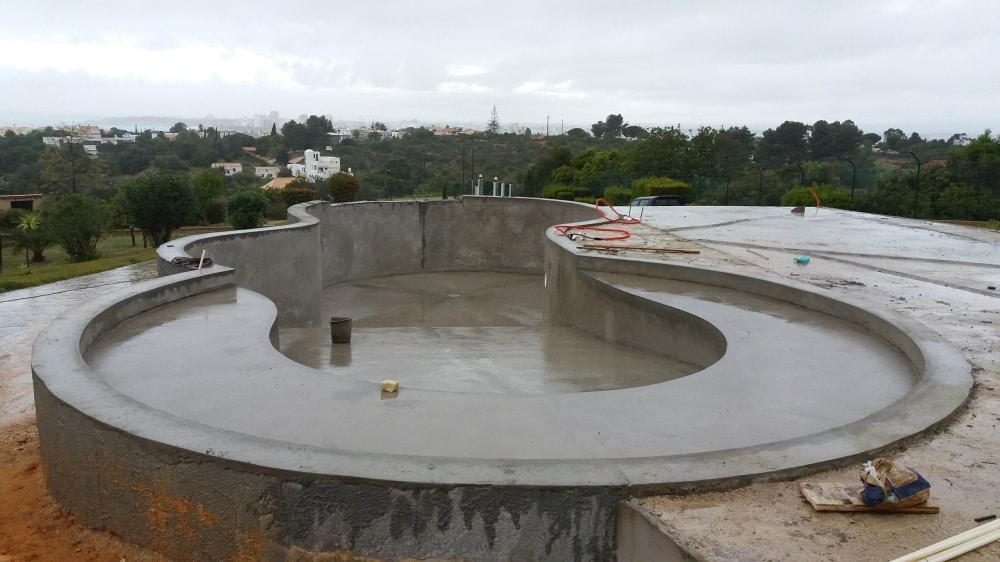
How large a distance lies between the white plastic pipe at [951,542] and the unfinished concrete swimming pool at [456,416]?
2.33ft

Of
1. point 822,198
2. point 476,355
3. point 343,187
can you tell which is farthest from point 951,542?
point 343,187

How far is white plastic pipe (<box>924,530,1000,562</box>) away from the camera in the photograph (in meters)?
2.66

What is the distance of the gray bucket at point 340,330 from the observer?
9.59 metres

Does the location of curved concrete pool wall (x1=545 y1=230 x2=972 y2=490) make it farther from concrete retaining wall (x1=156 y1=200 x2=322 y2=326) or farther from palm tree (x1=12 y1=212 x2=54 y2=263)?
palm tree (x1=12 y1=212 x2=54 y2=263)

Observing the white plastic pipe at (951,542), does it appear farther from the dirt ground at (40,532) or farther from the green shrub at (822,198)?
the green shrub at (822,198)

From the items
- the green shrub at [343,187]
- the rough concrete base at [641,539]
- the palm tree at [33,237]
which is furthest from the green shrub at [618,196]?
the rough concrete base at [641,539]

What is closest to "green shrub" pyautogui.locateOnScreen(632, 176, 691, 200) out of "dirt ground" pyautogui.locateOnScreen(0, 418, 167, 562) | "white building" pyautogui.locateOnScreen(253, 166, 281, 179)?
"dirt ground" pyautogui.locateOnScreen(0, 418, 167, 562)

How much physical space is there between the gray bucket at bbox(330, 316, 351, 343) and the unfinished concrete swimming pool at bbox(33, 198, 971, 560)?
90 cm

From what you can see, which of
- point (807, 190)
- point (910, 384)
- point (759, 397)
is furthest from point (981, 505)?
point (807, 190)

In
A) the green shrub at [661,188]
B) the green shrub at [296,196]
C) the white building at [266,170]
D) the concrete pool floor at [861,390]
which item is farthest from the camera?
the white building at [266,170]

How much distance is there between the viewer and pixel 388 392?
4.67 m

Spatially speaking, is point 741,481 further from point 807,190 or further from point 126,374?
point 807,190

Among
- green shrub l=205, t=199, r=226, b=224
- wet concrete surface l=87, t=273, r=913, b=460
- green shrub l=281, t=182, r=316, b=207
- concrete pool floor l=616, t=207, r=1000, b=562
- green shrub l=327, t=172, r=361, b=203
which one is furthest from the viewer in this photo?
green shrub l=205, t=199, r=226, b=224

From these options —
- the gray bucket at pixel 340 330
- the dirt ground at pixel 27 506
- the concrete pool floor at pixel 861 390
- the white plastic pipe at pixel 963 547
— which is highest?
the white plastic pipe at pixel 963 547
